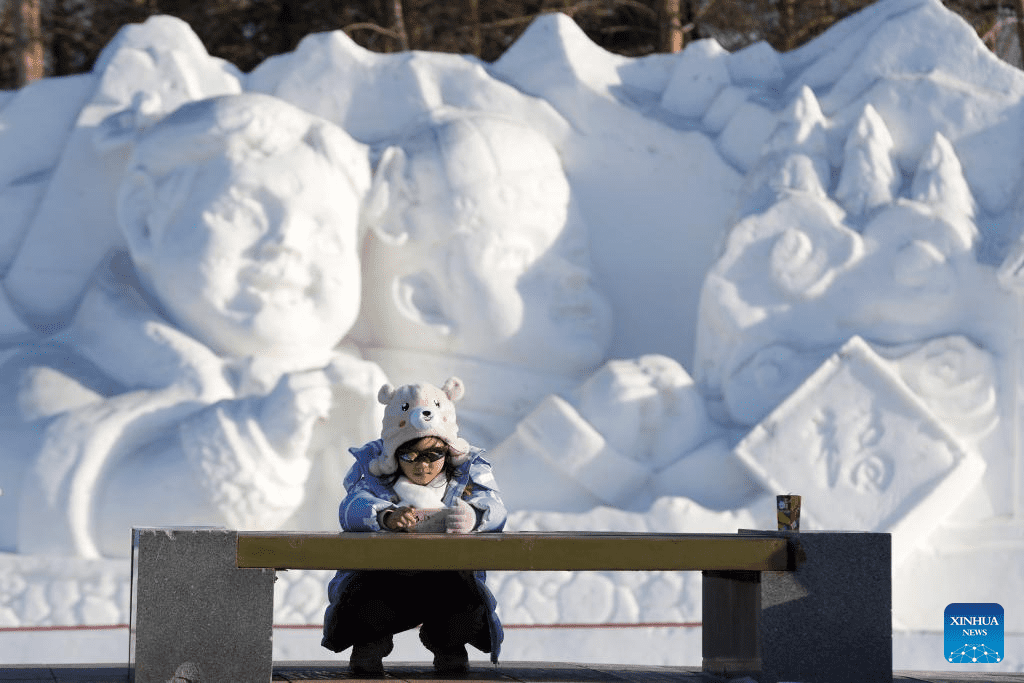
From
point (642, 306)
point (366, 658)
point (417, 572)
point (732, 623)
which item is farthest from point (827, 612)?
point (642, 306)

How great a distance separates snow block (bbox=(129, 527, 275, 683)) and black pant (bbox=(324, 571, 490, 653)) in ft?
1.23

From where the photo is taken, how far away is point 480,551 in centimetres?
346

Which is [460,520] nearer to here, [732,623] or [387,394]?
[387,394]

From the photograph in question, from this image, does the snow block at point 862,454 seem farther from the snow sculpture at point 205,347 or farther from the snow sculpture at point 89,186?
the snow sculpture at point 89,186

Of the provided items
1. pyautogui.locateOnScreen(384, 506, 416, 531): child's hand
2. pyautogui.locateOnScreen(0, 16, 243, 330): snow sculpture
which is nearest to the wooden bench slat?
pyautogui.locateOnScreen(384, 506, 416, 531): child's hand

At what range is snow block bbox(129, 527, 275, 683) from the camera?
3.44 meters

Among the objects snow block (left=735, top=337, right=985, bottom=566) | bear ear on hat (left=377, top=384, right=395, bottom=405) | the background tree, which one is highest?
the background tree

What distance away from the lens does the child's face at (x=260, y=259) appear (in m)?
7.18

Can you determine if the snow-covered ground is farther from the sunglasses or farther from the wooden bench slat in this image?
the wooden bench slat

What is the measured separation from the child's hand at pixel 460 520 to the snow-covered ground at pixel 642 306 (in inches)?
110

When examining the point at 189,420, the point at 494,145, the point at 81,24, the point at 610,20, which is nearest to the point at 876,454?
the point at 494,145

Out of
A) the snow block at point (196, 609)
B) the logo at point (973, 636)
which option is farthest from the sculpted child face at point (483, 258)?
the snow block at point (196, 609)

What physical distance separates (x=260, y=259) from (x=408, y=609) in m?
3.58

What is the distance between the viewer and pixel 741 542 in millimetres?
3561
